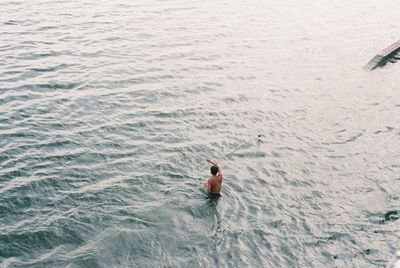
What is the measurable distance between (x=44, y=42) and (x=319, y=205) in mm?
22924

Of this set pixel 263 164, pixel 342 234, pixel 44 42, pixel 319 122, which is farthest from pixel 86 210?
pixel 44 42

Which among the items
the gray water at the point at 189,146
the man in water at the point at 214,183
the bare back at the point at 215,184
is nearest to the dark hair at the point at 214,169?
the man in water at the point at 214,183

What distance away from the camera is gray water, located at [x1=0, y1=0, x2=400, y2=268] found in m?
14.5

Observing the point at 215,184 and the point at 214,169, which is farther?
the point at 215,184

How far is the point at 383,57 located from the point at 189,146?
1916cm

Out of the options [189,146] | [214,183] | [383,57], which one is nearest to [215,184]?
[214,183]

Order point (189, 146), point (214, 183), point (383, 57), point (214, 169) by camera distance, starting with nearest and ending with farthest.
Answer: point (214, 169) → point (214, 183) → point (189, 146) → point (383, 57)

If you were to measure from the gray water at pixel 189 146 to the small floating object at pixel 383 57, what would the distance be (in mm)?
601

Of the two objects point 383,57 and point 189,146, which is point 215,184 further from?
point 383,57

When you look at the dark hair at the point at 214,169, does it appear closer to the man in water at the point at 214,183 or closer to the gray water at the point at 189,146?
the man in water at the point at 214,183

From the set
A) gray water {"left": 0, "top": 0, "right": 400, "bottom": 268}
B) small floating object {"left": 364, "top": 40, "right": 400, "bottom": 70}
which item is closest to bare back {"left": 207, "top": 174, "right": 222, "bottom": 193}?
gray water {"left": 0, "top": 0, "right": 400, "bottom": 268}

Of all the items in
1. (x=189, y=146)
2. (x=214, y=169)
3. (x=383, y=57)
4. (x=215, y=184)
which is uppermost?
(x=214, y=169)

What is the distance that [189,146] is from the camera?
1962 centimetres

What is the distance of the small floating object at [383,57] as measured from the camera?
30.0 meters
